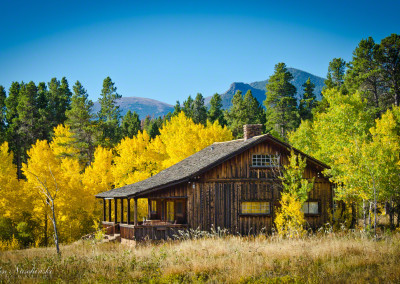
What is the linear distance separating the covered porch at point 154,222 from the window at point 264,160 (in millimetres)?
5351

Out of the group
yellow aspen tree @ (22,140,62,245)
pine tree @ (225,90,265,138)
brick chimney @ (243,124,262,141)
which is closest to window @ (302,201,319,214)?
brick chimney @ (243,124,262,141)

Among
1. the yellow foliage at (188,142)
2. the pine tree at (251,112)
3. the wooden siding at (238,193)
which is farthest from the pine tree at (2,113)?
the wooden siding at (238,193)

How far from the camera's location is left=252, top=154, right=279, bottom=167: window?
2700 centimetres

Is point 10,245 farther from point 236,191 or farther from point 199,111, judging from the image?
point 199,111

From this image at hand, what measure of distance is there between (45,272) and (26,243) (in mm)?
25245

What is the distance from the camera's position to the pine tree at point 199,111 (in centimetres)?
7794

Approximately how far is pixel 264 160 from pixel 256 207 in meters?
3.06

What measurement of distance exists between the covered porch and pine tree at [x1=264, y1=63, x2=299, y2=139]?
31337mm

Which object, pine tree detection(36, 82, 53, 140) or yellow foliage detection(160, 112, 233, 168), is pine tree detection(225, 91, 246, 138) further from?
pine tree detection(36, 82, 53, 140)

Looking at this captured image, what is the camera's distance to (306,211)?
27422 mm

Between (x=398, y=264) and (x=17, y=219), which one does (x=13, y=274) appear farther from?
(x=17, y=219)

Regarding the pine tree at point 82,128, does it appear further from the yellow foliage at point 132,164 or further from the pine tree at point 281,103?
the pine tree at point 281,103

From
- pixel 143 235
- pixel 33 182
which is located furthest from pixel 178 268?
pixel 33 182

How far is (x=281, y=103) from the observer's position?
2426 inches
